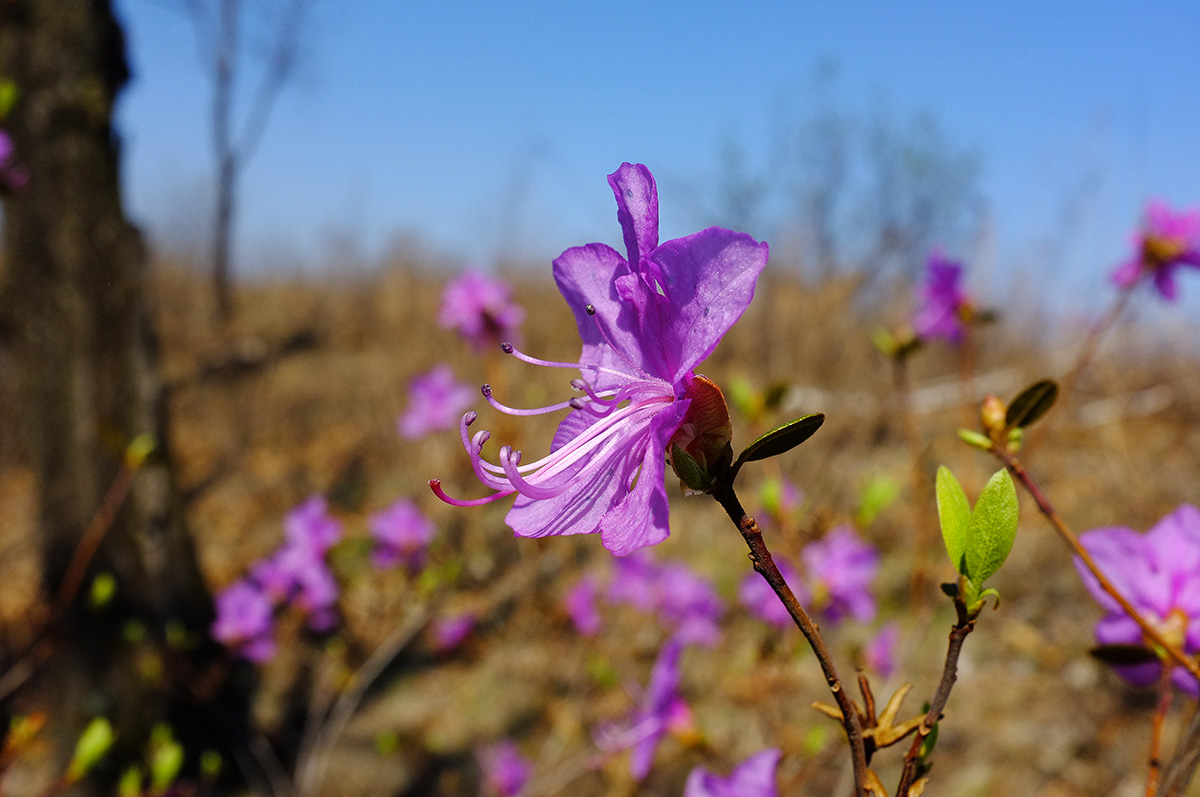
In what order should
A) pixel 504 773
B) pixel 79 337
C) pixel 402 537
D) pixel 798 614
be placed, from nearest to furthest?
pixel 798 614 → pixel 504 773 → pixel 79 337 → pixel 402 537

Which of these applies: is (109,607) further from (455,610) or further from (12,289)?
(455,610)

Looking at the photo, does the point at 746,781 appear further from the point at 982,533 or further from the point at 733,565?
the point at 733,565

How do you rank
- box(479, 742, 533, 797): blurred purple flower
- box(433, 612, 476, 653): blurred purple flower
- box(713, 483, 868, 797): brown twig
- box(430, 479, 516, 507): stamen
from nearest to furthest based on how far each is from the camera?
box(713, 483, 868, 797): brown twig < box(430, 479, 516, 507): stamen < box(479, 742, 533, 797): blurred purple flower < box(433, 612, 476, 653): blurred purple flower

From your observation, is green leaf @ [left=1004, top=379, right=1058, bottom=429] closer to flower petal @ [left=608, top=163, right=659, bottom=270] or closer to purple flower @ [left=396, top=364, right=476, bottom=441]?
flower petal @ [left=608, top=163, right=659, bottom=270]

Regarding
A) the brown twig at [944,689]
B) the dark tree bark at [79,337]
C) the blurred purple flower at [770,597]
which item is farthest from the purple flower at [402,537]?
the brown twig at [944,689]

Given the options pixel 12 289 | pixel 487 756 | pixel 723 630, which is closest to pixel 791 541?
pixel 487 756

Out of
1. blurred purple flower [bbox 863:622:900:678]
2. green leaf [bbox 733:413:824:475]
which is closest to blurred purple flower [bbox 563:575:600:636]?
blurred purple flower [bbox 863:622:900:678]

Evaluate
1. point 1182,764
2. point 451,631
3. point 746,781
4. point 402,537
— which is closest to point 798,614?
point 1182,764
